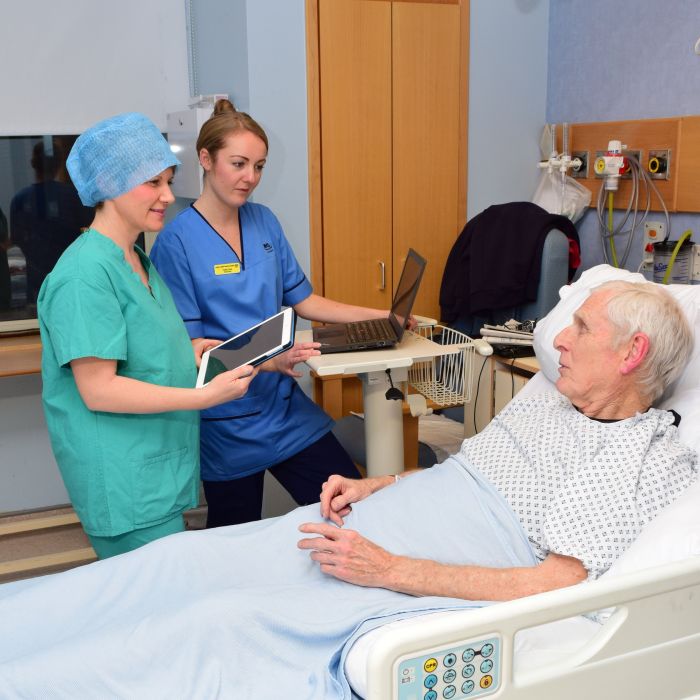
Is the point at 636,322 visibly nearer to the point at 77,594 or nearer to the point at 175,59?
the point at 77,594

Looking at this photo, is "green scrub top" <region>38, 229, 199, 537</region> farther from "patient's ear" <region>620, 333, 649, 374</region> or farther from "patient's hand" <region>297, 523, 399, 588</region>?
"patient's ear" <region>620, 333, 649, 374</region>

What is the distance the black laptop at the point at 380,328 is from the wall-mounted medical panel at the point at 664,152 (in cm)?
92

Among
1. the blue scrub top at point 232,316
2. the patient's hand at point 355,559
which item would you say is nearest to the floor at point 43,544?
the blue scrub top at point 232,316

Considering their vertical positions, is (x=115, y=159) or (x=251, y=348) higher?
(x=115, y=159)

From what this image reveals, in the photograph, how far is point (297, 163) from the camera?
293 centimetres

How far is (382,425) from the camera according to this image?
2258 millimetres

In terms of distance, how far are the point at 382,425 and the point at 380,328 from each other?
0.88 feet

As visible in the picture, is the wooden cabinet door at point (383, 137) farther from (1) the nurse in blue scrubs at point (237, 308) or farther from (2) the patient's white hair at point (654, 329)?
(2) the patient's white hair at point (654, 329)

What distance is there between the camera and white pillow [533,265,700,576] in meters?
1.30

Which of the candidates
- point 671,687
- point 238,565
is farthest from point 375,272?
point 671,687

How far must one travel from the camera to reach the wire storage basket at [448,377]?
2.28 metres

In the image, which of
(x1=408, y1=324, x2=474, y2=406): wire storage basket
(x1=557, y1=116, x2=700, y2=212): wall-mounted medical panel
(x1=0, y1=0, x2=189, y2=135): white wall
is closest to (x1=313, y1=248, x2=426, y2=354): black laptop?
(x1=408, y1=324, x2=474, y2=406): wire storage basket

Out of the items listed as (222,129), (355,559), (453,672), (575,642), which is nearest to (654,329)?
(575,642)

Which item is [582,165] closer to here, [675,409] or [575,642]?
[675,409]
